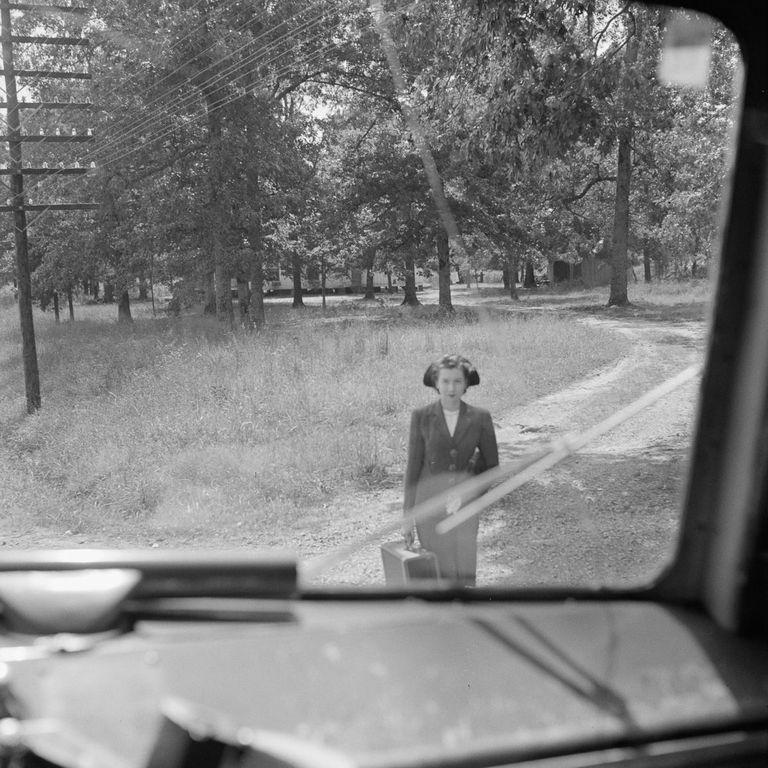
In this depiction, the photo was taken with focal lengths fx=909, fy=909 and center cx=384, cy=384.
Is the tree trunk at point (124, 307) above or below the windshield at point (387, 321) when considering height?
below

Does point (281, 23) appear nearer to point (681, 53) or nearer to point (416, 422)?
point (416, 422)

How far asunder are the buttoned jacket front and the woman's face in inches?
1.5

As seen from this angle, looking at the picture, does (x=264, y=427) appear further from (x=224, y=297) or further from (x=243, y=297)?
(x=243, y=297)

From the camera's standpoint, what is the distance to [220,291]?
2803 cm

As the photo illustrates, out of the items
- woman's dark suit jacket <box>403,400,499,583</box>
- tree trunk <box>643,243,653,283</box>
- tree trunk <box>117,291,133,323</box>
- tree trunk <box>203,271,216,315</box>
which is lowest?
tree trunk <box>117,291,133,323</box>

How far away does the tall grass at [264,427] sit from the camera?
5.46 m

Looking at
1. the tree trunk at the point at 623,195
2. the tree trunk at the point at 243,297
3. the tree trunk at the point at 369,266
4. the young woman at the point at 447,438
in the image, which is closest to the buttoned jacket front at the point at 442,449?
the young woman at the point at 447,438

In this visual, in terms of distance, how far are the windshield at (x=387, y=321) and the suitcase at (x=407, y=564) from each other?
0.01 meters

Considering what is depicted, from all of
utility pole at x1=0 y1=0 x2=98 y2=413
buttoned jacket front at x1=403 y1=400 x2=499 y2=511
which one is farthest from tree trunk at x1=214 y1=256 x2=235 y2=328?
buttoned jacket front at x1=403 y1=400 x2=499 y2=511

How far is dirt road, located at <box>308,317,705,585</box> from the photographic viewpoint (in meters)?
2.15

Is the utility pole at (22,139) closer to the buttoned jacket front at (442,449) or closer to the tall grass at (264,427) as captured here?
the tall grass at (264,427)

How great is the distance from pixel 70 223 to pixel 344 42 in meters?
10.4

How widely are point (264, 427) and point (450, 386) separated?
3997 millimetres

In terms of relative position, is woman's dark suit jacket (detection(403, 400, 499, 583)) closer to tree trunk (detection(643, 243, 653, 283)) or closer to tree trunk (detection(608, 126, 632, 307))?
tree trunk (detection(643, 243, 653, 283))
